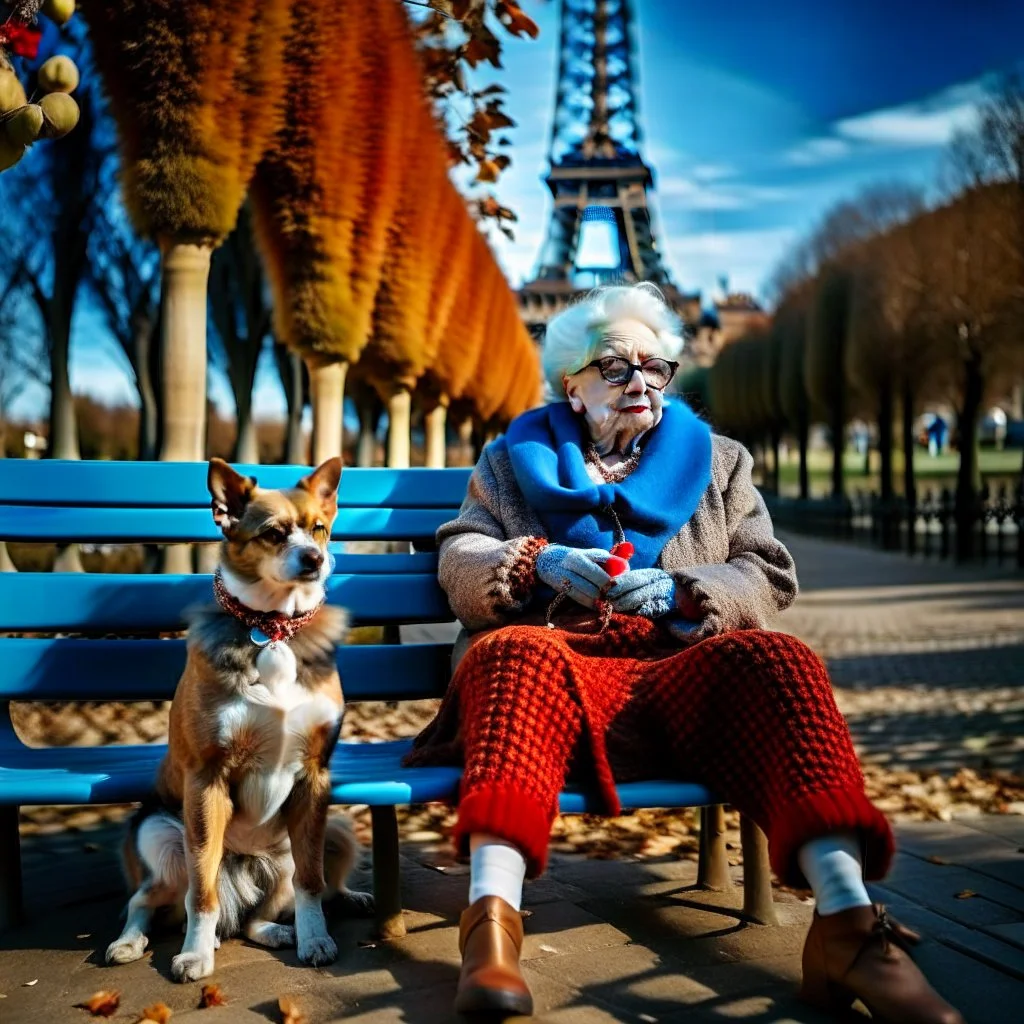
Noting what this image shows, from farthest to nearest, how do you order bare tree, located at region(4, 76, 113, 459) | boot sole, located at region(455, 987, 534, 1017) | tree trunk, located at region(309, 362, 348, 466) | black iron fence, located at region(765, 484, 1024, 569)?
black iron fence, located at region(765, 484, 1024, 569), bare tree, located at region(4, 76, 113, 459), tree trunk, located at region(309, 362, 348, 466), boot sole, located at region(455, 987, 534, 1017)

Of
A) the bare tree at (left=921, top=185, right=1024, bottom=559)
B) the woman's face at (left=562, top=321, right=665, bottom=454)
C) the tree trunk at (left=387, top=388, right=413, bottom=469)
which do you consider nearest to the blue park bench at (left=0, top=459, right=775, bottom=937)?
the woman's face at (left=562, top=321, right=665, bottom=454)

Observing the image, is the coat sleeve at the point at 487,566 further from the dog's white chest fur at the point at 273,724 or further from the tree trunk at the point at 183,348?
the tree trunk at the point at 183,348

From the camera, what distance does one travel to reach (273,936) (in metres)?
3.32

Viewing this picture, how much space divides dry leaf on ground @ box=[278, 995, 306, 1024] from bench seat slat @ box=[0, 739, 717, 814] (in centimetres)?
47

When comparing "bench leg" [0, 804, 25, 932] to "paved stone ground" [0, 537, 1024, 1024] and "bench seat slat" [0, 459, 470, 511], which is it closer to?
"paved stone ground" [0, 537, 1024, 1024]

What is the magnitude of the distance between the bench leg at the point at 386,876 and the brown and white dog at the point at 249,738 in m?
0.16

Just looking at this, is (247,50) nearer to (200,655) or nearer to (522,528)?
(522,528)

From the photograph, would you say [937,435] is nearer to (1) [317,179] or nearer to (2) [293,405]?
(2) [293,405]

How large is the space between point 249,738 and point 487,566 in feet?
3.01

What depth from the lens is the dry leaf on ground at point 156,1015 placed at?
9.27 feet

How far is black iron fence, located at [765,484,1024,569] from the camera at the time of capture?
21.7 meters

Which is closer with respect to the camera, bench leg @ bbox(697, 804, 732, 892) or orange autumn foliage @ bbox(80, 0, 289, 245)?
A: bench leg @ bbox(697, 804, 732, 892)

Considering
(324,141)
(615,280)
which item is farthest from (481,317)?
(615,280)

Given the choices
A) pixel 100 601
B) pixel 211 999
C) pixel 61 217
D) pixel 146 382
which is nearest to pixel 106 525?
pixel 100 601
